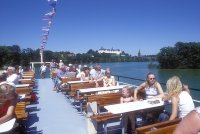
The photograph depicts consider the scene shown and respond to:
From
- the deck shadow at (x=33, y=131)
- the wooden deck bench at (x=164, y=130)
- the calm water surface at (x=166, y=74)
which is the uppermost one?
the wooden deck bench at (x=164, y=130)

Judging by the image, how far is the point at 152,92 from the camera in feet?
17.6

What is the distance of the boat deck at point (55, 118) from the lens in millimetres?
5520

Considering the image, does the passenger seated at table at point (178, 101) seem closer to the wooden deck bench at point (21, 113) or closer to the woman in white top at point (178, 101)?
the woman in white top at point (178, 101)

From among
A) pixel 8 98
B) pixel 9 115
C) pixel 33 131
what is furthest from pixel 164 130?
pixel 33 131

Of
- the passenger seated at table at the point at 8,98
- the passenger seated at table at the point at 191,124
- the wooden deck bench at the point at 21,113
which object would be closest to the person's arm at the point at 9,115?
the passenger seated at table at the point at 8,98

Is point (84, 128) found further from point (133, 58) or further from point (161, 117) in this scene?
point (133, 58)

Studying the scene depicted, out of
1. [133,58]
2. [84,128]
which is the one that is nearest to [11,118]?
[84,128]

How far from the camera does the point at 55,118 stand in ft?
21.4

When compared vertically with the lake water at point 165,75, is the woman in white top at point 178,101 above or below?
above

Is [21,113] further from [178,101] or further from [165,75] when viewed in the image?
[165,75]

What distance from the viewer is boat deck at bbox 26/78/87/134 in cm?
552

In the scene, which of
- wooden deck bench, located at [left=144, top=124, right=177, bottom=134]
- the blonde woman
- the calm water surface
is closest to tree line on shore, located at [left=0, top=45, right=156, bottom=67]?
the calm water surface

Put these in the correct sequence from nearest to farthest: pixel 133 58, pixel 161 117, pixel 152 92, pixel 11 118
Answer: pixel 11 118 → pixel 161 117 → pixel 152 92 → pixel 133 58

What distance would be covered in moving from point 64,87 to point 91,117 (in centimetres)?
508
